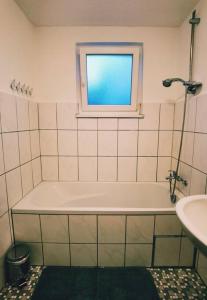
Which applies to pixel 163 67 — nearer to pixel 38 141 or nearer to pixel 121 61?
pixel 121 61

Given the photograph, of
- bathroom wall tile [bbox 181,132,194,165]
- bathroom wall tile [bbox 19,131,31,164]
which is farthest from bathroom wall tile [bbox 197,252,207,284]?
bathroom wall tile [bbox 19,131,31,164]

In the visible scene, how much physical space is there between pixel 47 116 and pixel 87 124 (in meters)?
0.45

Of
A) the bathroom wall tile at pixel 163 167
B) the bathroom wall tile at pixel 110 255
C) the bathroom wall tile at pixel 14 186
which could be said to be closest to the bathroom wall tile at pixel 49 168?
the bathroom wall tile at pixel 14 186

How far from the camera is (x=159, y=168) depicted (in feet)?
6.32

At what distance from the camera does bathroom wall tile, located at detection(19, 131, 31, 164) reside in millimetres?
1497

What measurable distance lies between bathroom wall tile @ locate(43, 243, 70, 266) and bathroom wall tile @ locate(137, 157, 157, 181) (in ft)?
3.47

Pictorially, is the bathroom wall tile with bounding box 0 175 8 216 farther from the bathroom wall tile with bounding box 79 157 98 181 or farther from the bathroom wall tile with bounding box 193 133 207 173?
the bathroom wall tile with bounding box 193 133 207 173

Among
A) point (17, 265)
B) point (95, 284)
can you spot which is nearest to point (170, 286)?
point (95, 284)

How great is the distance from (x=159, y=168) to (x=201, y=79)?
99cm

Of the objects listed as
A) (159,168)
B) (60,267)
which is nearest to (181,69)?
(159,168)

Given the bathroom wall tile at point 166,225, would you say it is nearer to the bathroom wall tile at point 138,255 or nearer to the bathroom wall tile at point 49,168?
the bathroom wall tile at point 138,255

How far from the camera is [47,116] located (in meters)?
1.85

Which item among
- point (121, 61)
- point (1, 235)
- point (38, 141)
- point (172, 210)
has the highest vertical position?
point (121, 61)

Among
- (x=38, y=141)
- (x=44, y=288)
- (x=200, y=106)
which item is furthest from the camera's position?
(x=38, y=141)
